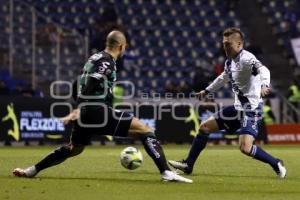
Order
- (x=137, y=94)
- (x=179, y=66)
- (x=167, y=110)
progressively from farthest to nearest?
(x=179, y=66) < (x=137, y=94) < (x=167, y=110)

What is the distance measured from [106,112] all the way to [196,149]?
87.7 inches

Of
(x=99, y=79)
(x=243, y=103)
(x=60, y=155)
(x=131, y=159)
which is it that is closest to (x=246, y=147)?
(x=243, y=103)

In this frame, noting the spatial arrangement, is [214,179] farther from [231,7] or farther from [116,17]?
[231,7]

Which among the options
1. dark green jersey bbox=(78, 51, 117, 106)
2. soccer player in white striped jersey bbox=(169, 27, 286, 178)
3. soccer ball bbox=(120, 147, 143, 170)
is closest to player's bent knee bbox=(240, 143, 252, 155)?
soccer player in white striped jersey bbox=(169, 27, 286, 178)

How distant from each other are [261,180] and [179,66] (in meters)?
18.8

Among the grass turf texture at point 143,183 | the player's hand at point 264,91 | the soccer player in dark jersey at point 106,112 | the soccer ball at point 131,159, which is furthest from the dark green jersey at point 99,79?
the player's hand at point 264,91

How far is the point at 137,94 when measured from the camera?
27547 millimetres

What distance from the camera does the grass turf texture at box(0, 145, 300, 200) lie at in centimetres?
927

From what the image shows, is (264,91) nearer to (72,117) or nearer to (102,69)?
(102,69)

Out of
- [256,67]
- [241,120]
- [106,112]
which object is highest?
[256,67]

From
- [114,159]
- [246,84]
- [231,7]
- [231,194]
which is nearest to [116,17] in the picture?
[231,7]

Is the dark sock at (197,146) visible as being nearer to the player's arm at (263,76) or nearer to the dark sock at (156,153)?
the player's arm at (263,76)

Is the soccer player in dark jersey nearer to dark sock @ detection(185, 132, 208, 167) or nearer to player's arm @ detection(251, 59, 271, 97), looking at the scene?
player's arm @ detection(251, 59, 271, 97)

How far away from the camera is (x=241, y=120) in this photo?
476 inches
